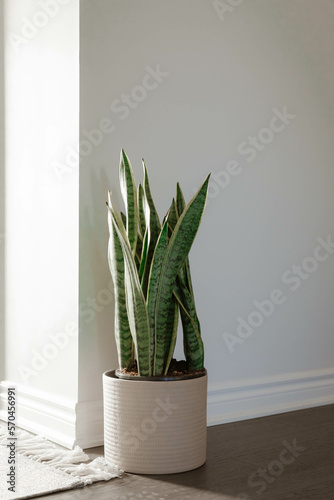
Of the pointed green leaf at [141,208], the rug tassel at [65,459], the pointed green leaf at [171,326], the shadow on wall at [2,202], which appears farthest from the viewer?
the shadow on wall at [2,202]

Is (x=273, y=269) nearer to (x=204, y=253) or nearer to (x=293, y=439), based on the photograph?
(x=204, y=253)

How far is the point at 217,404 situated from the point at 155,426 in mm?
641

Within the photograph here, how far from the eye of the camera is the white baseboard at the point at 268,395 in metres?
2.32

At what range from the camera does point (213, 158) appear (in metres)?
2.35

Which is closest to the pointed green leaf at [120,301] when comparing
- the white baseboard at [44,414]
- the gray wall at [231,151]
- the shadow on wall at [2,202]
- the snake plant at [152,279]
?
the snake plant at [152,279]

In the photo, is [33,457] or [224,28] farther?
[224,28]

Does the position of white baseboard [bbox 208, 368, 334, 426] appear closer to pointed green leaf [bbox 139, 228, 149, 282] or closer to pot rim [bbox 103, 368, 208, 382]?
pot rim [bbox 103, 368, 208, 382]

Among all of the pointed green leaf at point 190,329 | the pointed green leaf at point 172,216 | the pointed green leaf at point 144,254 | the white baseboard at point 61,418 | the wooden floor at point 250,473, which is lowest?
the wooden floor at point 250,473

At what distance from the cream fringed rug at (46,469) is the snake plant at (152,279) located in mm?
288

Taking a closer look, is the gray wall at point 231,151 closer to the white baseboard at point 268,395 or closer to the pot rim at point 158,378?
the white baseboard at point 268,395

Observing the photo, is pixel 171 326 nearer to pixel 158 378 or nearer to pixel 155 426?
pixel 158 378

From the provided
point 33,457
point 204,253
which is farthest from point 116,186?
point 33,457

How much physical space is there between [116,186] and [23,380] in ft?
2.64

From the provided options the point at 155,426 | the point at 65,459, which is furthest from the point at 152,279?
the point at 65,459
